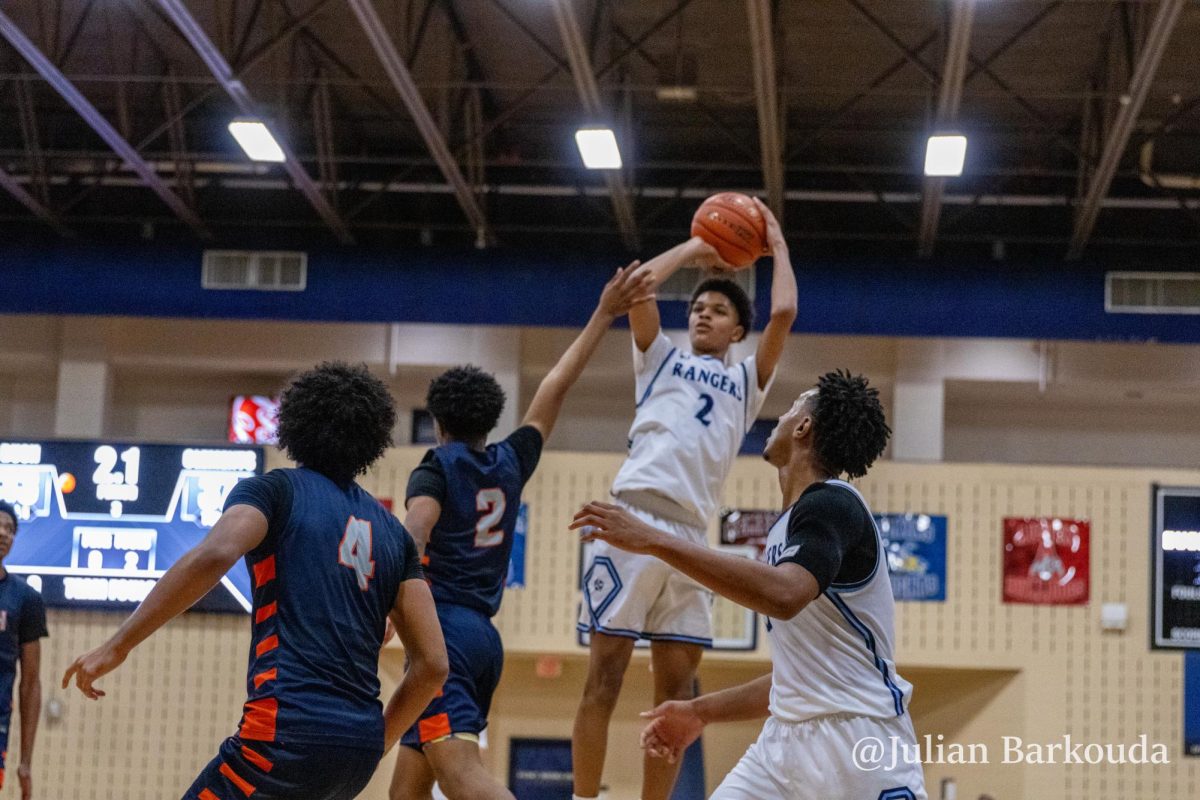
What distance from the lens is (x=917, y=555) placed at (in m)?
12.3

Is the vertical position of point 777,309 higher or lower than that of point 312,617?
higher

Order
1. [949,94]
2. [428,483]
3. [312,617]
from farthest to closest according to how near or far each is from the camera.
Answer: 1. [949,94]
2. [428,483]
3. [312,617]

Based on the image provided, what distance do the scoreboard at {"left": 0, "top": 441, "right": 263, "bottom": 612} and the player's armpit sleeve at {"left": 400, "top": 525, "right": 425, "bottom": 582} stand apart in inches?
340

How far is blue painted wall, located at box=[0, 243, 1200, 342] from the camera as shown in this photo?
1466 cm

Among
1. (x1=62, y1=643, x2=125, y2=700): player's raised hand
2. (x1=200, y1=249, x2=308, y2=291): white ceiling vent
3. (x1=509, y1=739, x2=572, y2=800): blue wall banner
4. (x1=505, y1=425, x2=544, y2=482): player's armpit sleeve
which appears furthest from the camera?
(x1=200, y1=249, x2=308, y2=291): white ceiling vent

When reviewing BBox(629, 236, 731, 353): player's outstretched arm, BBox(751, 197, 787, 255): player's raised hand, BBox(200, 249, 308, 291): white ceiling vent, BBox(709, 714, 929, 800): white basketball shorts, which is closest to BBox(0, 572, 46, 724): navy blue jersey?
BBox(629, 236, 731, 353): player's outstretched arm

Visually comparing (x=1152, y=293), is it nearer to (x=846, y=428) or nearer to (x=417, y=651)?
(x=846, y=428)

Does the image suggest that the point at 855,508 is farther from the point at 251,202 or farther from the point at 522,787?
the point at 251,202

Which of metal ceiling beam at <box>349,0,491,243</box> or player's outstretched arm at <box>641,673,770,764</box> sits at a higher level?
metal ceiling beam at <box>349,0,491,243</box>

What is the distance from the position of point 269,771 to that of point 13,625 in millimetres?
4865

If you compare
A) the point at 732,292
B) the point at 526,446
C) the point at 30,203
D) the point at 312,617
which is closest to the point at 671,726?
the point at 312,617

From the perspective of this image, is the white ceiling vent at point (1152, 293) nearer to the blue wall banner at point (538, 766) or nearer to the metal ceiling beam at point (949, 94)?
the metal ceiling beam at point (949, 94)

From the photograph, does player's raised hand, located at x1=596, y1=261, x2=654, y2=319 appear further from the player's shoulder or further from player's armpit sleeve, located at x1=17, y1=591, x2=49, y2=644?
player's armpit sleeve, located at x1=17, y1=591, x2=49, y2=644

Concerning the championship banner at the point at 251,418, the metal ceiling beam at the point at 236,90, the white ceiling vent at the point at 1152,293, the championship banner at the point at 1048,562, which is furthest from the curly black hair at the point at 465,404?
the championship banner at the point at 251,418
